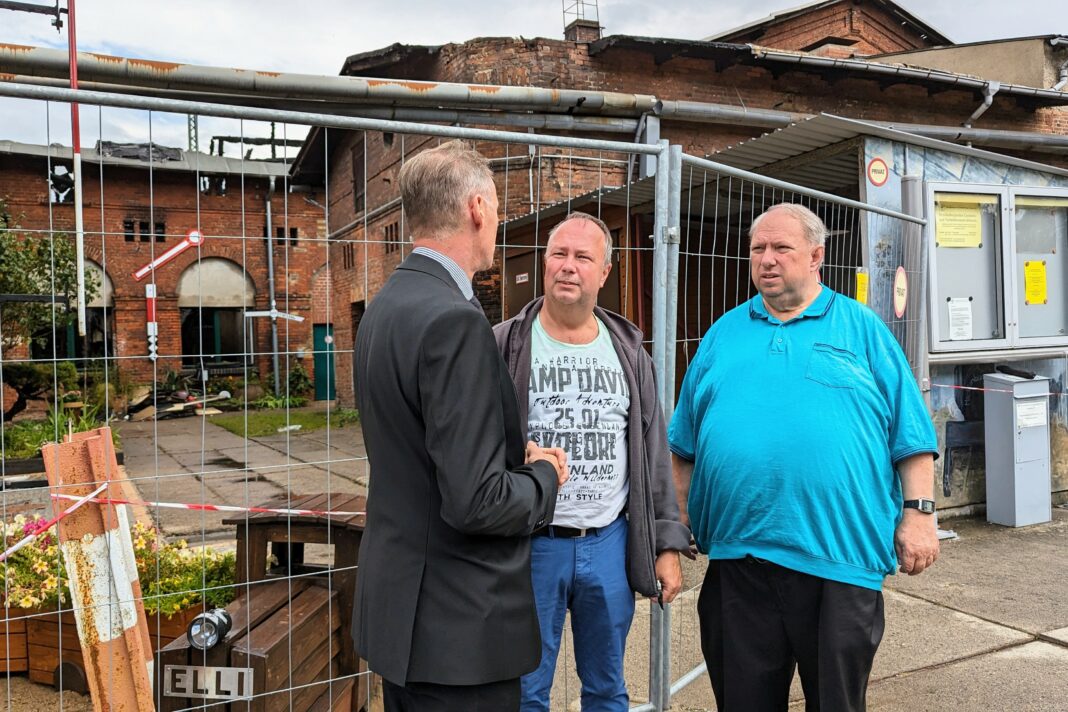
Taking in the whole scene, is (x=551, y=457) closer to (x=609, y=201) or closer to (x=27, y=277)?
(x=609, y=201)

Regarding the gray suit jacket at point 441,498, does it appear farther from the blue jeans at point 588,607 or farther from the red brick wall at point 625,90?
the red brick wall at point 625,90

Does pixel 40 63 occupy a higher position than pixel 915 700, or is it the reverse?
pixel 40 63

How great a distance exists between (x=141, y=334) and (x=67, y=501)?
21.2 meters

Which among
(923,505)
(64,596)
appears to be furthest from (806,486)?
(64,596)

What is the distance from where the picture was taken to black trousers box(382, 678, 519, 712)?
5.39 feet

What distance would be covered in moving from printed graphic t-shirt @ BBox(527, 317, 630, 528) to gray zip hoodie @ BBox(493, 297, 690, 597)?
36 mm

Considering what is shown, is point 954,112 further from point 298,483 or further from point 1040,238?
point 298,483

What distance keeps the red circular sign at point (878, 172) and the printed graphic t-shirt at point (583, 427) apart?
15.3ft

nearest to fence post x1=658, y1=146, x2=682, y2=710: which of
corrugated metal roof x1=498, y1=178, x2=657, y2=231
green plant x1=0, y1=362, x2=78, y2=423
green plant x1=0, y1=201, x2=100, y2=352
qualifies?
corrugated metal roof x1=498, y1=178, x2=657, y2=231

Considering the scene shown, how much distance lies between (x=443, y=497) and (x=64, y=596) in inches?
118

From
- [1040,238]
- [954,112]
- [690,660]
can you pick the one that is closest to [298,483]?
[690,660]

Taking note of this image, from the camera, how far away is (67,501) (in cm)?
262

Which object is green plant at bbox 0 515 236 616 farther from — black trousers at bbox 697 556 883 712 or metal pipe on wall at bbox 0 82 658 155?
black trousers at bbox 697 556 883 712

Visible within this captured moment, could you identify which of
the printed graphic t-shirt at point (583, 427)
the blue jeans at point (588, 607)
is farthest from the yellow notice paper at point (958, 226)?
the blue jeans at point (588, 607)
